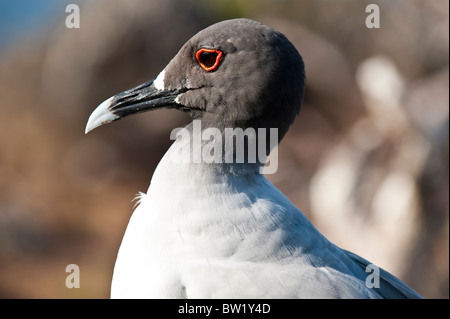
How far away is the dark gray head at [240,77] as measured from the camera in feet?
9.72

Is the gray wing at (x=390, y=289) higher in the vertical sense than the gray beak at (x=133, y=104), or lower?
lower

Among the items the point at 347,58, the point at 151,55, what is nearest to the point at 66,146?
the point at 151,55

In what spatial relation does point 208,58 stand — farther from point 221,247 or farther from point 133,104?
point 221,247

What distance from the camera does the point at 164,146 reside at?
10102 mm

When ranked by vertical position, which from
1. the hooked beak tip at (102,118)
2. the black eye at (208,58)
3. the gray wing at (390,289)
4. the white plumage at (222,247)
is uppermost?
the black eye at (208,58)

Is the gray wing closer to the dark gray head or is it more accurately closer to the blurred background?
the dark gray head

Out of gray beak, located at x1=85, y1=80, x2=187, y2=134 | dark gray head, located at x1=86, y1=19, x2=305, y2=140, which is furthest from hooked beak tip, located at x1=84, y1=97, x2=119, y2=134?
dark gray head, located at x1=86, y1=19, x2=305, y2=140

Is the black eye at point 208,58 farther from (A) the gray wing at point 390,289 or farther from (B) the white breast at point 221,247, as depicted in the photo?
(A) the gray wing at point 390,289

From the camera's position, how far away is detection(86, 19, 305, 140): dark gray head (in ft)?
9.72

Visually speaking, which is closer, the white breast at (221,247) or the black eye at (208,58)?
the white breast at (221,247)

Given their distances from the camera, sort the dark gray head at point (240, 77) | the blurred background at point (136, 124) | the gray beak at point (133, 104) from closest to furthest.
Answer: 1. the dark gray head at point (240, 77)
2. the gray beak at point (133, 104)
3. the blurred background at point (136, 124)

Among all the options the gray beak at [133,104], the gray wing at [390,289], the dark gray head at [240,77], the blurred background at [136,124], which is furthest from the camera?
the blurred background at [136,124]

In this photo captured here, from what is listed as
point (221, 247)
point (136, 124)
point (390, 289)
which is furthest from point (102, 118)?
point (136, 124)

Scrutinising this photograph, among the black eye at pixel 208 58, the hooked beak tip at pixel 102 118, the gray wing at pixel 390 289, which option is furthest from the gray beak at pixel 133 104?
the gray wing at pixel 390 289
